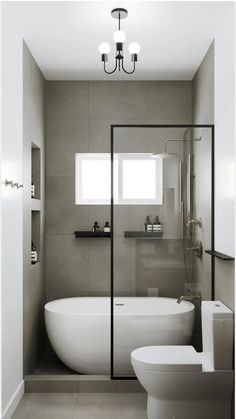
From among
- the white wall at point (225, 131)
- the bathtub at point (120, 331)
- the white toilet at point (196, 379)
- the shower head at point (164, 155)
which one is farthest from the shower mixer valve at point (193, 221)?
the white toilet at point (196, 379)

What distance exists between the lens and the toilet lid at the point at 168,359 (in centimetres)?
282

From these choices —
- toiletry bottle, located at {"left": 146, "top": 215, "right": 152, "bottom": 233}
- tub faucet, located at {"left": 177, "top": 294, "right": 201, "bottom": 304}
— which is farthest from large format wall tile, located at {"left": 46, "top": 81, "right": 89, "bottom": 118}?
tub faucet, located at {"left": 177, "top": 294, "right": 201, "bottom": 304}

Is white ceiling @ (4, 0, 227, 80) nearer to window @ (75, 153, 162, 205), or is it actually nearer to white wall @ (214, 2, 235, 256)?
white wall @ (214, 2, 235, 256)

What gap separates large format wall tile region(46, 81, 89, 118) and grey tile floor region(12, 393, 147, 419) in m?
2.74

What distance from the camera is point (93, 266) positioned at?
4.54m

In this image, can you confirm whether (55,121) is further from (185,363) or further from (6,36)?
(185,363)

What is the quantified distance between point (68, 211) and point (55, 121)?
3.17ft

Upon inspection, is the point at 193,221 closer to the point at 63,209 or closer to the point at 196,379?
the point at 196,379

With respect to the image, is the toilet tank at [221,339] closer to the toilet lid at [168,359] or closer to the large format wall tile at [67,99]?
the toilet lid at [168,359]

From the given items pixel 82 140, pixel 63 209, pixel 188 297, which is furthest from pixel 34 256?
pixel 188 297

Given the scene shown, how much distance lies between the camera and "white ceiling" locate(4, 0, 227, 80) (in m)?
2.97

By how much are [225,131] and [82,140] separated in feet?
6.15

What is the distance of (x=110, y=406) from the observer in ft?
10.8

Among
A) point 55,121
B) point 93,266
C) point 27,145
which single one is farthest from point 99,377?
point 55,121
